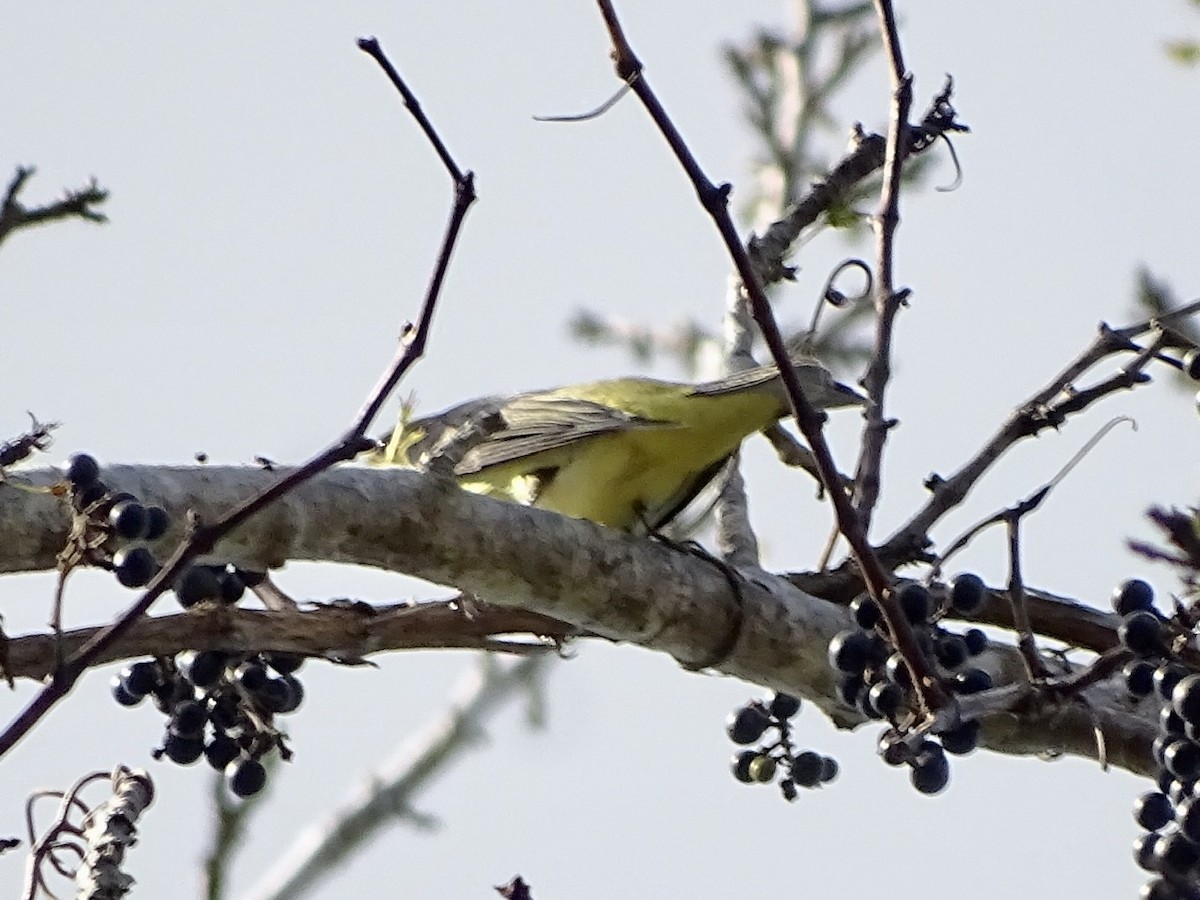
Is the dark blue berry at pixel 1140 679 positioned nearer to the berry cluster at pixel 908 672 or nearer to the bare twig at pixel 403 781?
the berry cluster at pixel 908 672

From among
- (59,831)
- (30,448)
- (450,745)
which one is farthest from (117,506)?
(450,745)

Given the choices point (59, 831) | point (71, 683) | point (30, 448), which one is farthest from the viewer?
point (59, 831)

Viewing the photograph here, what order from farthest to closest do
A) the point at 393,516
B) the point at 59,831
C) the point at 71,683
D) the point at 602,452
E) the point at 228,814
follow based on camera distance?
the point at 602,452
the point at 228,814
the point at 393,516
the point at 59,831
the point at 71,683

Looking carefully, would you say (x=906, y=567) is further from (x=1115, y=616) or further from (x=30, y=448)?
(x=30, y=448)

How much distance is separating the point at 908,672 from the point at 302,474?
1.05 m

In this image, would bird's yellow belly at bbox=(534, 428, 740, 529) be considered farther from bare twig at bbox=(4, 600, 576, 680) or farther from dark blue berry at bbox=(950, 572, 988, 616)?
dark blue berry at bbox=(950, 572, 988, 616)

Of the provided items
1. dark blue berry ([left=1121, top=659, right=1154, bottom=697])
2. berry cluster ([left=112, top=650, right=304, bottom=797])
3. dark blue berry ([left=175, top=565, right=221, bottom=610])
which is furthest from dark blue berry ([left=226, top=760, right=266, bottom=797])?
dark blue berry ([left=1121, top=659, right=1154, bottom=697])

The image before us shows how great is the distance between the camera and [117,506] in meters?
2.41

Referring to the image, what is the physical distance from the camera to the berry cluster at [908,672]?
105 inches

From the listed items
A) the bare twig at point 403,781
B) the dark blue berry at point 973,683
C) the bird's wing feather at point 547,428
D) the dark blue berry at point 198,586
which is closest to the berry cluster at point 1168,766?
the dark blue berry at point 973,683

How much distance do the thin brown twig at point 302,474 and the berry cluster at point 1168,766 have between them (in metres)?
1.17

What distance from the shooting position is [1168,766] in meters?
2.75

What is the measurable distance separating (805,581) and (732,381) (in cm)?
80

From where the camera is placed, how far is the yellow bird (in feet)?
13.4
